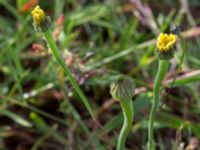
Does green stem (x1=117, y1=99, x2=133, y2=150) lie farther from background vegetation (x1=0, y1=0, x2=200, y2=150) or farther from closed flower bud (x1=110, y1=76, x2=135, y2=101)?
background vegetation (x1=0, y1=0, x2=200, y2=150)

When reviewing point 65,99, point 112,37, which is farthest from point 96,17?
point 65,99

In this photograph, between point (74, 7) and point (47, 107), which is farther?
point (74, 7)

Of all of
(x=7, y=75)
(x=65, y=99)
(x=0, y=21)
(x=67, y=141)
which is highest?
(x=0, y=21)

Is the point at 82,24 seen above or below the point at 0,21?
below

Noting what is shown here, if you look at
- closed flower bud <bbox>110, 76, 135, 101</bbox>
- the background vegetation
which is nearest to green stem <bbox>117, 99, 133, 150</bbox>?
closed flower bud <bbox>110, 76, 135, 101</bbox>

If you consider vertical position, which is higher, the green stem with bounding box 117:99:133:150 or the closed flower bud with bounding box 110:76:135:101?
the closed flower bud with bounding box 110:76:135:101

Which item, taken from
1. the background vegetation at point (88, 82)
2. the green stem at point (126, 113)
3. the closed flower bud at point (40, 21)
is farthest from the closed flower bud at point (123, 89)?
the background vegetation at point (88, 82)

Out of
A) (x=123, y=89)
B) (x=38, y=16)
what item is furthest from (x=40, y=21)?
(x=123, y=89)

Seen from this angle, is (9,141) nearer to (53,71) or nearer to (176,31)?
(53,71)
